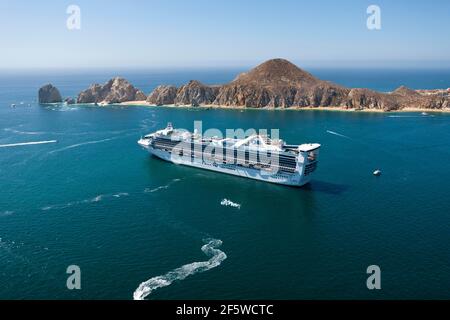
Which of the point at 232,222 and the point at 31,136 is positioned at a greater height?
the point at 31,136

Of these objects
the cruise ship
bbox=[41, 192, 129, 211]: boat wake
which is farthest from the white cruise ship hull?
bbox=[41, 192, 129, 211]: boat wake

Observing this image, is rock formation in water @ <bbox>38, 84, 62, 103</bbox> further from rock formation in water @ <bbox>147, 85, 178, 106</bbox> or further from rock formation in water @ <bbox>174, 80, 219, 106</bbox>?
rock formation in water @ <bbox>174, 80, 219, 106</bbox>

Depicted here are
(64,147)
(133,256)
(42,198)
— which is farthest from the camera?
(64,147)

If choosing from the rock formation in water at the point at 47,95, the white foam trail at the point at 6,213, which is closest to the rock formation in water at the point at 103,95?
the rock formation in water at the point at 47,95

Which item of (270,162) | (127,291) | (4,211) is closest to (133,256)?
(127,291)

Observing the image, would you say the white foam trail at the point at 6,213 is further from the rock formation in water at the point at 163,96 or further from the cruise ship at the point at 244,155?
the rock formation in water at the point at 163,96

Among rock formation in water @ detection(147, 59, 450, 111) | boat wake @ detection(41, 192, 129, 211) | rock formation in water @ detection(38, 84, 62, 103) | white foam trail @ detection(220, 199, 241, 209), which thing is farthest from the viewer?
rock formation in water @ detection(38, 84, 62, 103)

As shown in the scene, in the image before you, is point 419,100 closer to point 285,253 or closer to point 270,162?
point 270,162
